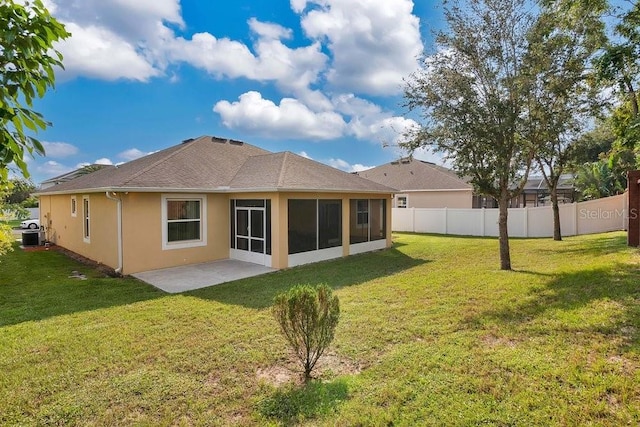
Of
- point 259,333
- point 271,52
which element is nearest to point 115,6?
point 259,333

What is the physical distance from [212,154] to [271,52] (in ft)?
17.3

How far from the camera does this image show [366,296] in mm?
8430

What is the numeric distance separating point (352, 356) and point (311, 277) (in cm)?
547

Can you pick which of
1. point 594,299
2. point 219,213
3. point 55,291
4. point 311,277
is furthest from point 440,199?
point 55,291

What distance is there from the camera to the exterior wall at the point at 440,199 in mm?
24516

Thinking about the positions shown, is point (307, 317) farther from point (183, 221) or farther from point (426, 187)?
point (426, 187)

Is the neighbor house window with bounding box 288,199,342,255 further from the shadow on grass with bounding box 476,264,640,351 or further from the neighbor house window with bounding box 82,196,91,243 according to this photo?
the neighbor house window with bounding box 82,196,91,243

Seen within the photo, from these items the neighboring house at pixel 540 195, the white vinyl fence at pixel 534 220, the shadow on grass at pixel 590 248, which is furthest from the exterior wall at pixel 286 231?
the neighboring house at pixel 540 195

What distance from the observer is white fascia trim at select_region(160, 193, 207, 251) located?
12.0m

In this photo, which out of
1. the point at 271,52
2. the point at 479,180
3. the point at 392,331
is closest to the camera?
the point at 392,331

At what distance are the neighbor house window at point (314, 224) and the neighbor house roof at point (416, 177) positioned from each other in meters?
11.7

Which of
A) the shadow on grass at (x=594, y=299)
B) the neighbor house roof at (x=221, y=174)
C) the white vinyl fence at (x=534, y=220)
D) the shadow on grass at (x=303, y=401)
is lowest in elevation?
the shadow on grass at (x=303, y=401)

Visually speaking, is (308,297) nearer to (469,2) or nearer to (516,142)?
(516,142)

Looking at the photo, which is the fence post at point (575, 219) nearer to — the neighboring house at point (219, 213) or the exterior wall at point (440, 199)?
the exterior wall at point (440, 199)
